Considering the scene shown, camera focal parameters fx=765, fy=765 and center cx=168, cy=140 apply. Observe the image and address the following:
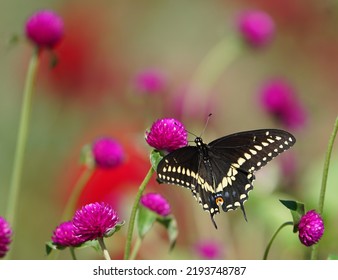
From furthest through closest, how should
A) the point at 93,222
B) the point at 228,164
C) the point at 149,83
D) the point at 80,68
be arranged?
the point at 80,68, the point at 149,83, the point at 228,164, the point at 93,222

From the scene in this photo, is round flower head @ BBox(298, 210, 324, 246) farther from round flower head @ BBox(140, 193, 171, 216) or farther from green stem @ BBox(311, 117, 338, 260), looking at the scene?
round flower head @ BBox(140, 193, 171, 216)

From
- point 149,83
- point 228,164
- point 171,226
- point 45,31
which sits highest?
point 45,31

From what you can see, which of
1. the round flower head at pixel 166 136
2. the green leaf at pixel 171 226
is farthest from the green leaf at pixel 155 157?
the green leaf at pixel 171 226

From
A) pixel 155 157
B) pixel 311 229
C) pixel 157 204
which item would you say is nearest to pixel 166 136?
pixel 155 157

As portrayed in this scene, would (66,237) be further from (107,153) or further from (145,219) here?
(107,153)

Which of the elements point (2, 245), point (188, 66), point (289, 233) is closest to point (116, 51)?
point (188, 66)

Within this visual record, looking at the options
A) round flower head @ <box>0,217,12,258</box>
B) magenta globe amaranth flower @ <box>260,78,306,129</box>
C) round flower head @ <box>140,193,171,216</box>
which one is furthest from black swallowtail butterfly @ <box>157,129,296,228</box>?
magenta globe amaranth flower @ <box>260,78,306,129</box>

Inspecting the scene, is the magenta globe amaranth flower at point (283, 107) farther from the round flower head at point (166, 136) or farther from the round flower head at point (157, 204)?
the round flower head at point (166, 136)
